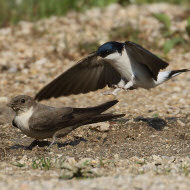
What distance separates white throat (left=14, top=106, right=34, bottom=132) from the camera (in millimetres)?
5508

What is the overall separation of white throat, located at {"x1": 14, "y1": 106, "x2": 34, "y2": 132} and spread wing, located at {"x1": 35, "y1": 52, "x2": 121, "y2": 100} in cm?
65

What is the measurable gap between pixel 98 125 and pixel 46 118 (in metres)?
0.83

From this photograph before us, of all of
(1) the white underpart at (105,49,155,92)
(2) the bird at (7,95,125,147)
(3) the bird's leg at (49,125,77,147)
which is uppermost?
(1) the white underpart at (105,49,155,92)

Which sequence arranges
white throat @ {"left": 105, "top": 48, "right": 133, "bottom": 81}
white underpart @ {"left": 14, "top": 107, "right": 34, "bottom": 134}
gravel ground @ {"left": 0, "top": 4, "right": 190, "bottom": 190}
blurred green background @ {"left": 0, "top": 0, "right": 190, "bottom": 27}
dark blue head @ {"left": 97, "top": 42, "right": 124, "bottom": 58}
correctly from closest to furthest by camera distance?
gravel ground @ {"left": 0, "top": 4, "right": 190, "bottom": 190} < white underpart @ {"left": 14, "top": 107, "right": 34, "bottom": 134} < dark blue head @ {"left": 97, "top": 42, "right": 124, "bottom": 58} < white throat @ {"left": 105, "top": 48, "right": 133, "bottom": 81} < blurred green background @ {"left": 0, "top": 0, "right": 190, "bottom": 27}

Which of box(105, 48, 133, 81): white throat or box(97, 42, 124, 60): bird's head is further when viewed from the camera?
box(105, 48, 133, 81): white throat

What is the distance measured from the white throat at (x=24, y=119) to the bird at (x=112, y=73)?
24.9 inches

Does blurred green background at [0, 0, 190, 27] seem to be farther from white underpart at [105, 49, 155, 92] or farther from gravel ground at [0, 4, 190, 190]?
white underpart at [105, 49, 155, 92]

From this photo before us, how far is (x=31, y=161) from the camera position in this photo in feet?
16.5

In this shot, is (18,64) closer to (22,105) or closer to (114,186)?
(22,105)

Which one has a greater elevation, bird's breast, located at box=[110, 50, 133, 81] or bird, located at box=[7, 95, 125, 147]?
bird's breast, located at box=[110, 50, 133, 81]

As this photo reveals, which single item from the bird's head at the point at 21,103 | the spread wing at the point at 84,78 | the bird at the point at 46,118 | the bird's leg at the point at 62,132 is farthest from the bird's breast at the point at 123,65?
the bird's head at the point at 21,103

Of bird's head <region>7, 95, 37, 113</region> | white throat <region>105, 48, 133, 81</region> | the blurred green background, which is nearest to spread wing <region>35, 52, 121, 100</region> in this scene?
white throat <region>105, 48, 133, 81</region>

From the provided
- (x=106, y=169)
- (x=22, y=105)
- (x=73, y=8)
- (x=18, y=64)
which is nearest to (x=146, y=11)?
(x=73, y=8)

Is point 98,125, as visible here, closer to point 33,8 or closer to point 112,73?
point 112,73
